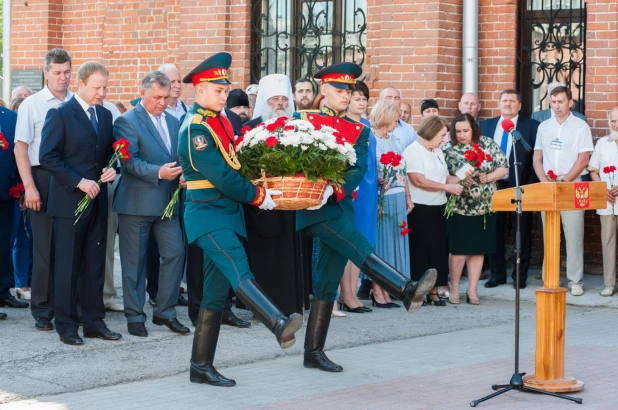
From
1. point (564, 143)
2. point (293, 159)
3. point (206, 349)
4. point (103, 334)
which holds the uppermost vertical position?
point (564, 143)

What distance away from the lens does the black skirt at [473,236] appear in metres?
11.0

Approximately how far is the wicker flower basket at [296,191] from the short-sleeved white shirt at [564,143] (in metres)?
5.15

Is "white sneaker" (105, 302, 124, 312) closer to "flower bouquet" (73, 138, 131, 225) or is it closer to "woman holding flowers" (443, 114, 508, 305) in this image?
"flower bouquet" (73, 138, 131, 225)

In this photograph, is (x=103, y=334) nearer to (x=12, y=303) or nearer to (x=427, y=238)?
(x=12, y=303)

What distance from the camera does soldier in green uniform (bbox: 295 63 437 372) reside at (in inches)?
281

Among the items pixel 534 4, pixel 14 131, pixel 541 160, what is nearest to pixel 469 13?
pixel 534 4

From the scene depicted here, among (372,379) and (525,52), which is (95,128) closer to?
(372,379)

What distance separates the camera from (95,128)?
842cm

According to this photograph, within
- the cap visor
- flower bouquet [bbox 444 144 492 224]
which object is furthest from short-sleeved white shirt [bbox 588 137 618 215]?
the cap visor

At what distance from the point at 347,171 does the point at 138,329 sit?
2.30 metres

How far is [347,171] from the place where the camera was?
750cm

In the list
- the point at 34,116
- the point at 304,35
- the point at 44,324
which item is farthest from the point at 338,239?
the point at 304,35

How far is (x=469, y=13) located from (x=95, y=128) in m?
5.79

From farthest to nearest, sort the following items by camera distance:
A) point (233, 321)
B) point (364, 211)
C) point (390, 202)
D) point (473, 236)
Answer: point (473, 236)
point (390, 202)
point (364, 211)
point (233, 321)
